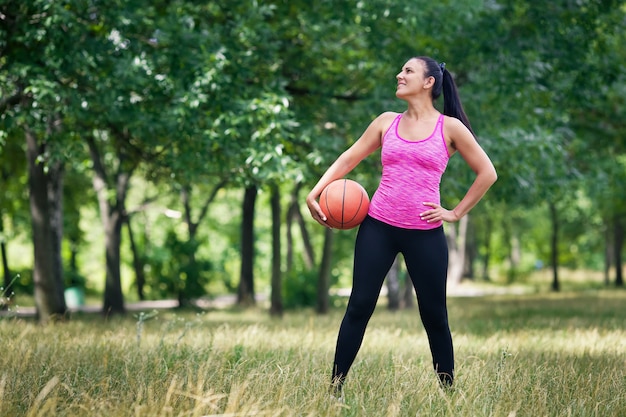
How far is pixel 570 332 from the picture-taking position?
382 inches

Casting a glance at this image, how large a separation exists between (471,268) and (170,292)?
2498cm

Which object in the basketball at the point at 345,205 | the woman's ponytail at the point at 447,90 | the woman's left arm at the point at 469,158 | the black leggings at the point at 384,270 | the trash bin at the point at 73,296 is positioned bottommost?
the trash bin at the point at 73,296

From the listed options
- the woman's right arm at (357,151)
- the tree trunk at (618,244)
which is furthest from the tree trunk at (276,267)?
the tree trunk at (618,244)

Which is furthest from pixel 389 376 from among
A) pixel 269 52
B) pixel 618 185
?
pixel 618 185

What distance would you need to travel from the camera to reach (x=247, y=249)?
20.7 metres

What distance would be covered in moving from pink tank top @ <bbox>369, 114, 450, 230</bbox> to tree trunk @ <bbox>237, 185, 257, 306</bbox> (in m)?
13.4

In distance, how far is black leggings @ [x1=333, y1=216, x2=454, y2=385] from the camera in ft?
15.7

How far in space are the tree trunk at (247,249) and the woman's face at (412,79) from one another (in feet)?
43.6

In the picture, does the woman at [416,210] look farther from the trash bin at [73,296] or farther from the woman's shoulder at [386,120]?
the trash bin at [73,296]

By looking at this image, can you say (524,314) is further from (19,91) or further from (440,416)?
(440,416)

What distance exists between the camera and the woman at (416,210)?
4742mm

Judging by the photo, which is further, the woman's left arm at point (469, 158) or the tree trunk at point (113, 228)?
the tree trunk at point (113, 228)

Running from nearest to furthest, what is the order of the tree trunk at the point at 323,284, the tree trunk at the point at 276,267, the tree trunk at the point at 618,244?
the tree trunk at the point at 276,267, the tree trunk at the point at 323,284, the tree trunk at the point at 618,244

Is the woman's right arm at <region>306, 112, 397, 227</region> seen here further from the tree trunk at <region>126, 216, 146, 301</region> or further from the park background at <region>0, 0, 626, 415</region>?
the tree trunk at <region>126, 216, 146, 301</region>
